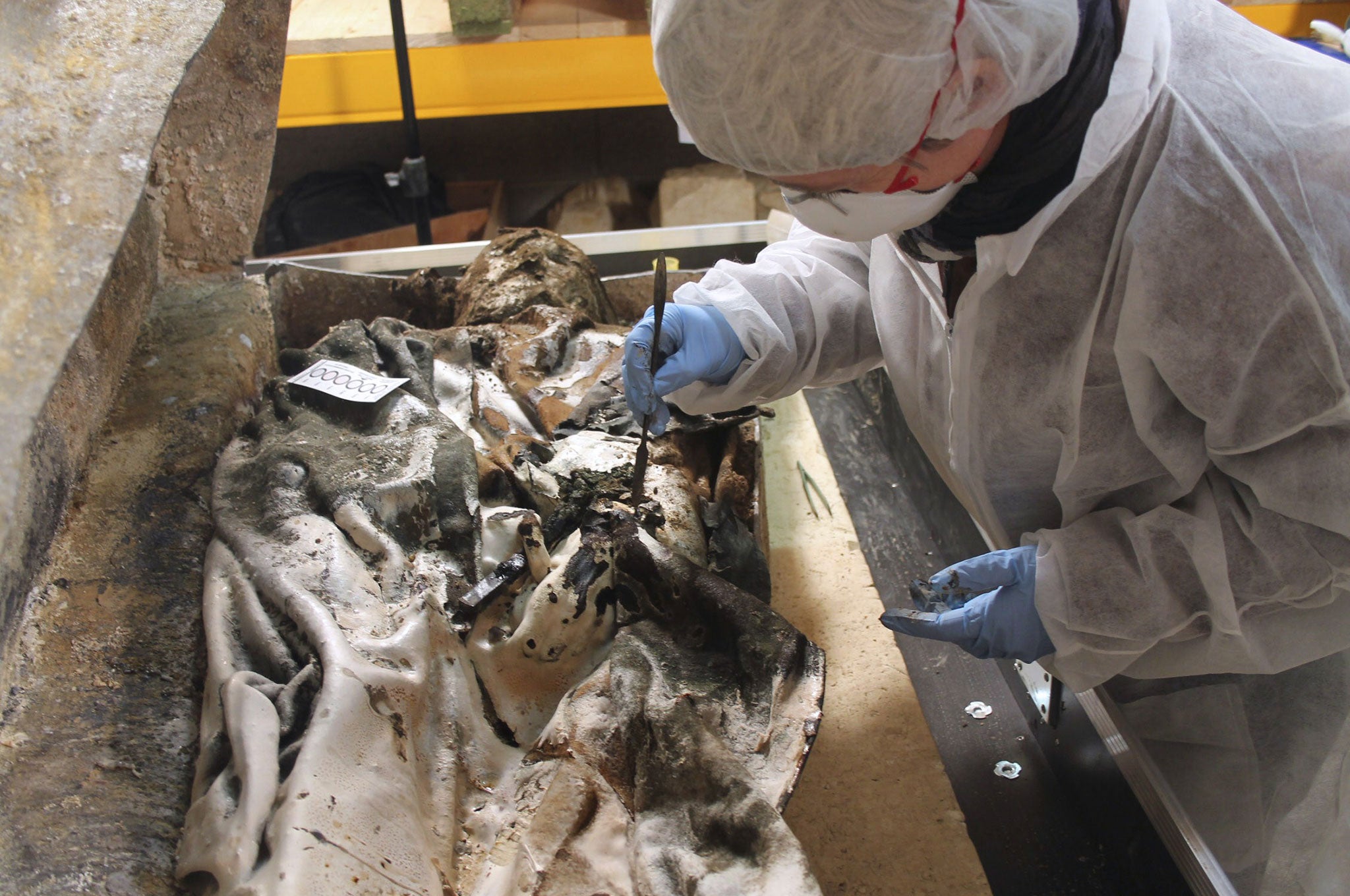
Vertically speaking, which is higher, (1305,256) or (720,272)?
(1305,256)

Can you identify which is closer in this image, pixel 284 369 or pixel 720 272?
pixel 720 272

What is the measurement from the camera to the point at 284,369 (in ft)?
6.31

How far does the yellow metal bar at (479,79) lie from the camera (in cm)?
289

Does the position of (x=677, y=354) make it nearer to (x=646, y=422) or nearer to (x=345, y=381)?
(x=646, y=422)

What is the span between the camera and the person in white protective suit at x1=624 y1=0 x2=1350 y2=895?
979mm

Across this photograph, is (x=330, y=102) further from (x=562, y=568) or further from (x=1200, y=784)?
(x=1200, y=784)

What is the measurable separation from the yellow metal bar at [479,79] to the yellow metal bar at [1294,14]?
1.73 m

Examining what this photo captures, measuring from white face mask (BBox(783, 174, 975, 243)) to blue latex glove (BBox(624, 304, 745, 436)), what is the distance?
47 centimetres

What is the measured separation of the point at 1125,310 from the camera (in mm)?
1118

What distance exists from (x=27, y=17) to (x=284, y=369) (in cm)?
84

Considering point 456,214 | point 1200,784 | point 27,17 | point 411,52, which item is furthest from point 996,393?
point 456,214

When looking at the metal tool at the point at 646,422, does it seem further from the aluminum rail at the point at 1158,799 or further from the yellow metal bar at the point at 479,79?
the yellow metal bar at the point at 479,79

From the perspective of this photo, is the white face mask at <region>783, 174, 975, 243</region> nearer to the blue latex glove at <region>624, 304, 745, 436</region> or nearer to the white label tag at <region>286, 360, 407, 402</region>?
the blue latex glove at <region>624, 304, 745, 436</region>

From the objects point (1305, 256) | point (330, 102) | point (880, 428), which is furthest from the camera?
point (330, 102)
